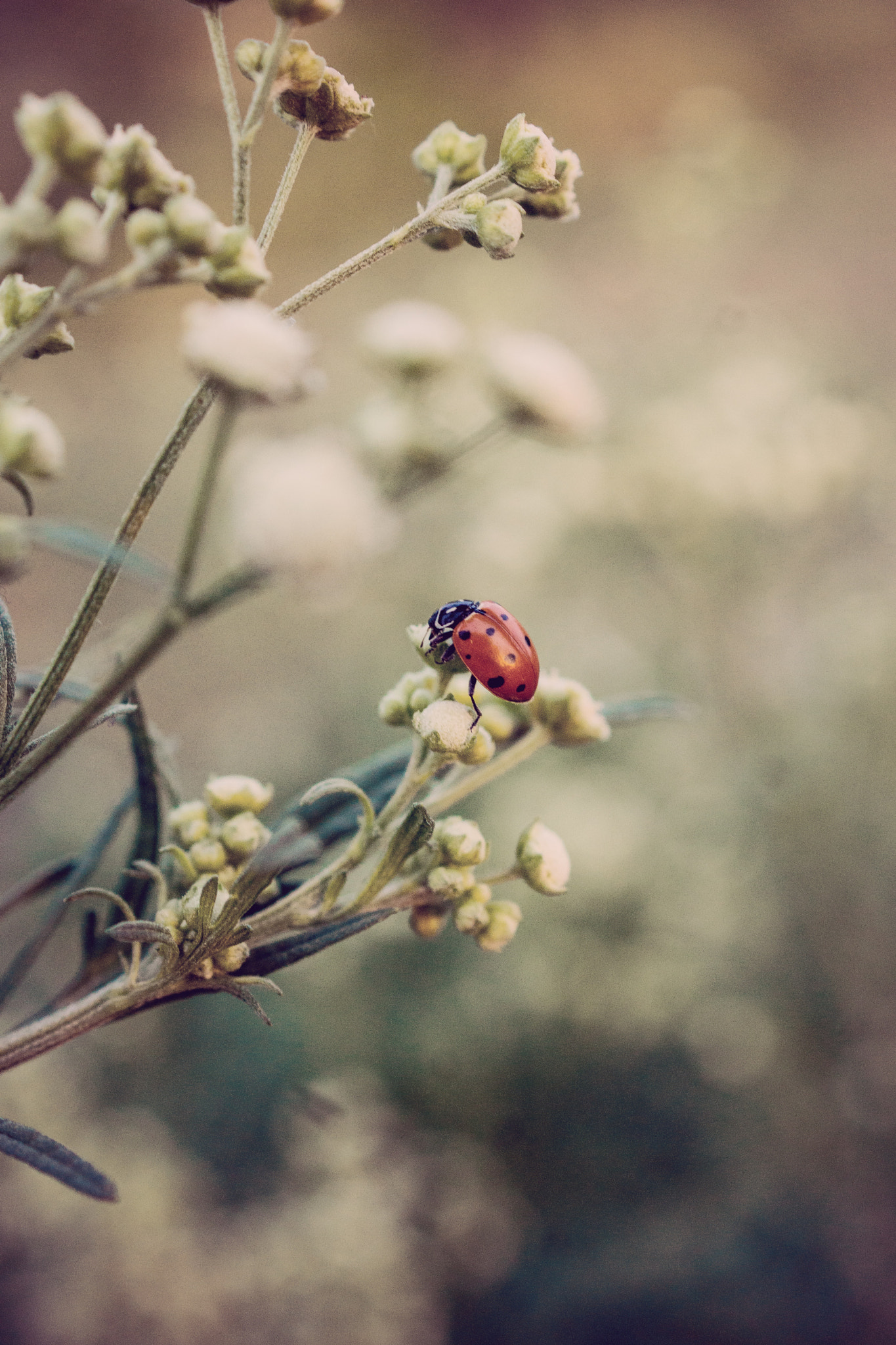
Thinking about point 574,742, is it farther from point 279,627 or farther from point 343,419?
point 343,419

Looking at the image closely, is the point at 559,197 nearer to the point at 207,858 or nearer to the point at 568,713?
the point at 568,713

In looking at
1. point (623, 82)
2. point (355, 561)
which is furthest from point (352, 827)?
point (623, 82)

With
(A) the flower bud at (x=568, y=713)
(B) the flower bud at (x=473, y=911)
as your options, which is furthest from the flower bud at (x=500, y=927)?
(A) the flower bud at (x=568, y=713)

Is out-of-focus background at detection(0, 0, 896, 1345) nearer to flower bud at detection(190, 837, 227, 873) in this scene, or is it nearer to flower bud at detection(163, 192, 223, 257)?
flower bud at detection(190, 837, 227, 873)

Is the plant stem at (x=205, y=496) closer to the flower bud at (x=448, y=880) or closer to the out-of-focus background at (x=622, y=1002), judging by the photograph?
the flower bud at (x=448, y=880)

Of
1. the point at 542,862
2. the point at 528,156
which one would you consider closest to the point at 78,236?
the point at 528,156

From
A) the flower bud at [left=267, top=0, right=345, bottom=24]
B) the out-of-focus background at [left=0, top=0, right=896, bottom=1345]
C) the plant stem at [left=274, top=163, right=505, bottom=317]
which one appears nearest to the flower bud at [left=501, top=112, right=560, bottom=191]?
the plant stem at [left=274, top=163, right=505, bottom=317]
